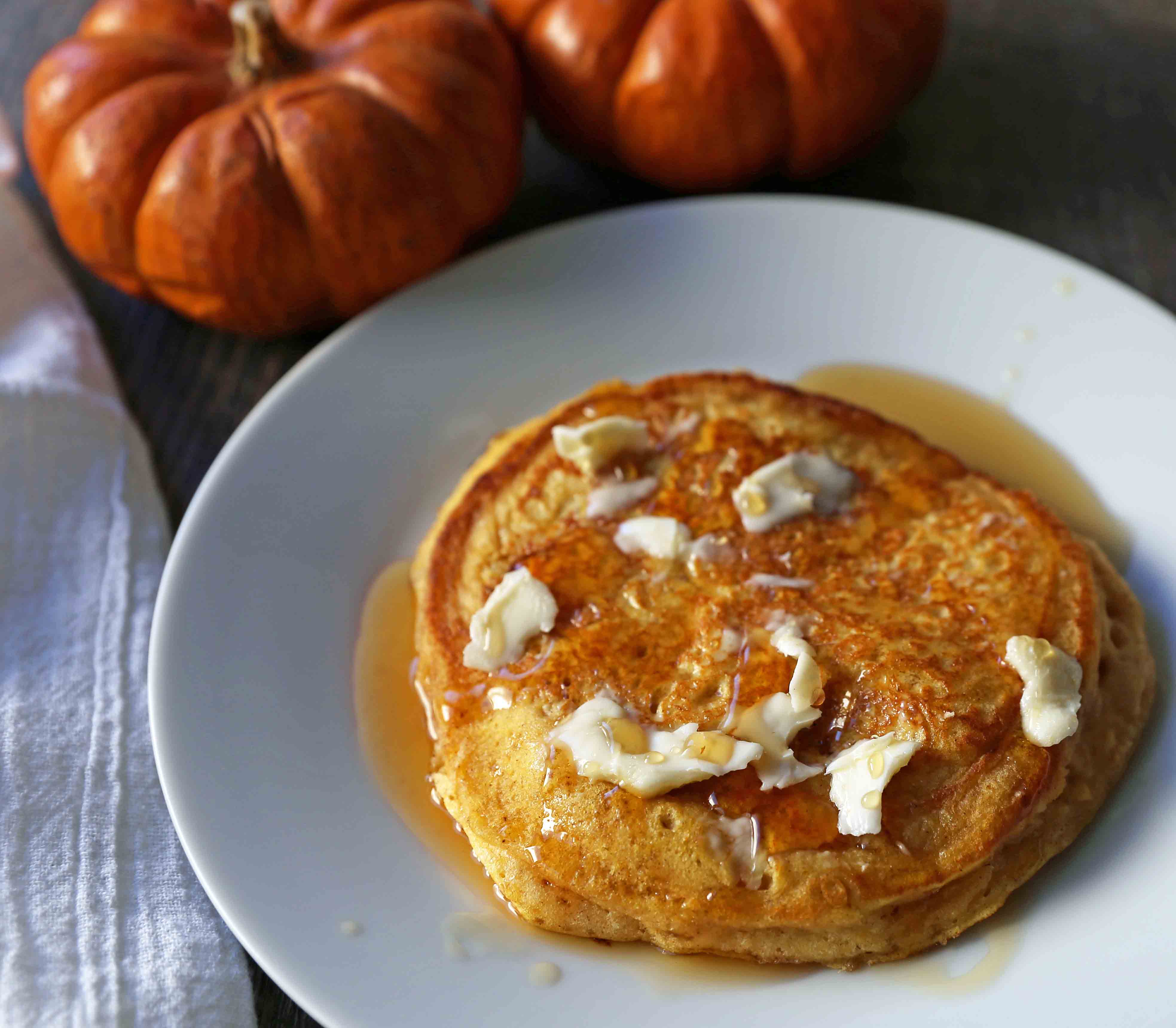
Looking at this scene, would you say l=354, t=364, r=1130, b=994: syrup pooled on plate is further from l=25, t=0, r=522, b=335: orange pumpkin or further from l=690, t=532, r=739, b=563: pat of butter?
l=25, t=0, r=522, b=335: orange pumpkin

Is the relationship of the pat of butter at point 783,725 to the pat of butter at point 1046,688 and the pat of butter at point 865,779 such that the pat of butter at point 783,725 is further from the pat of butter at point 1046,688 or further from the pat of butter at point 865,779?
the pat of butter at point 1046,688

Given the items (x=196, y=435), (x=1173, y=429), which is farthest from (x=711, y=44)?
(x=196, y=435)

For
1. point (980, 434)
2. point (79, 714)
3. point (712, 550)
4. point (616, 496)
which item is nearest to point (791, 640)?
point (712, 550)

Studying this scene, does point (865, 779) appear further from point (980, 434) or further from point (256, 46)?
point (256, 46)

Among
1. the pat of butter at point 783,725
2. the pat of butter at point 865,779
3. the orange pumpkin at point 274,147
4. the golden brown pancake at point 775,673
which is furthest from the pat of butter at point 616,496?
the orange pumpkin at point 274,147

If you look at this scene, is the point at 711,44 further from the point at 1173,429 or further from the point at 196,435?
the point at 196,435

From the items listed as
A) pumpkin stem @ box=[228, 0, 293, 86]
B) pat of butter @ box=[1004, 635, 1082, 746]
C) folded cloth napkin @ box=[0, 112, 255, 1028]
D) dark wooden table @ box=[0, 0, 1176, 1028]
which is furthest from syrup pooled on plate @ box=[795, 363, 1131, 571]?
folded cloth napkin @ box=[0, 112, 255, 1028]

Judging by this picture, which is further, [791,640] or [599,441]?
[599,441]

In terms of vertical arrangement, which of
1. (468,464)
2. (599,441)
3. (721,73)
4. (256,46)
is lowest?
(468,464)
